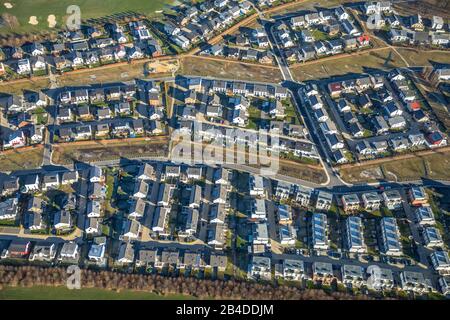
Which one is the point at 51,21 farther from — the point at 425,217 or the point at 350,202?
the point at 425,217

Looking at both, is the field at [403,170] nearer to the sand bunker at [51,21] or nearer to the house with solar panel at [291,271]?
the house with solar panel at [291,271]

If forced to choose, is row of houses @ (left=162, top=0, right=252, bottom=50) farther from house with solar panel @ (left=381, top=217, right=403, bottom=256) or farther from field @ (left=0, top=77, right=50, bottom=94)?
house with solar panel @ (left=381, top=217, right=403, bottom=256)

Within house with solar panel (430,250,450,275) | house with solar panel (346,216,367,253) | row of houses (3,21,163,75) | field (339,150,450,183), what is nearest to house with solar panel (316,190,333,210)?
house with solar panel (346,216,367,253)

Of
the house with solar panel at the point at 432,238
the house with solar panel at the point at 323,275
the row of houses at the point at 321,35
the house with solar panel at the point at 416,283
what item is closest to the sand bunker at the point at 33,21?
the row of houses at the point at 321,35

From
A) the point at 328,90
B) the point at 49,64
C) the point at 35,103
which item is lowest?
the point at 35,103
